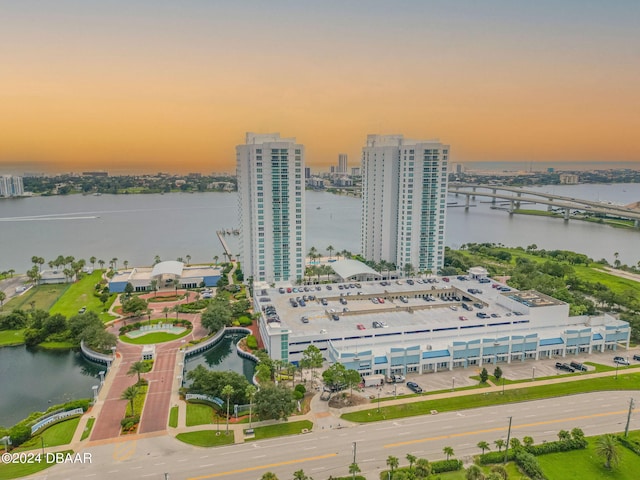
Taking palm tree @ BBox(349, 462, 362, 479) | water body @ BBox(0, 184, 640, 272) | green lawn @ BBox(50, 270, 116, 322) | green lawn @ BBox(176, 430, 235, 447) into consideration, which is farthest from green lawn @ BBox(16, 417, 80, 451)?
water body @ BBox(0, 184, 640, 272)

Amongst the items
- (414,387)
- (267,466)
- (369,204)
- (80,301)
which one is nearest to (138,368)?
(267,466)

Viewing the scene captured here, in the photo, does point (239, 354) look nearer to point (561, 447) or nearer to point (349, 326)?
point (349, 326)

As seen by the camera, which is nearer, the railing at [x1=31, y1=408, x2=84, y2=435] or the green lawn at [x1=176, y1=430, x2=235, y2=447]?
the green lawn at [x1=176, y1=430, x2=235, y2=447]

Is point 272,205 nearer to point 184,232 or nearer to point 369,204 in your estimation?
point 369,204

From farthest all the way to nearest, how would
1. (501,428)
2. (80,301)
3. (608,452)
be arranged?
(80,301), (501,428), (608,452)

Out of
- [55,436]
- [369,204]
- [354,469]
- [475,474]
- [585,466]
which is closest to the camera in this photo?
[475,474]

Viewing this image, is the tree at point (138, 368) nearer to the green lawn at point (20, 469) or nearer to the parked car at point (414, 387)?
the green lawn at point (20, 469)

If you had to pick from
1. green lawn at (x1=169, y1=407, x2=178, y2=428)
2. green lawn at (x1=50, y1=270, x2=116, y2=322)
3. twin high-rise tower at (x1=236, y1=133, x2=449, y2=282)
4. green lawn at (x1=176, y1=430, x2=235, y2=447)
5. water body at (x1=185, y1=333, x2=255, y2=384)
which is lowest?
water body at (x1=185, y1=333, x2=255, y2=384)

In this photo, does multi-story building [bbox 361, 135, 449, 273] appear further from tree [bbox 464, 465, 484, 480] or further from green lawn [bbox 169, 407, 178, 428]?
tree [bbox 464, 465, 484, 480]
